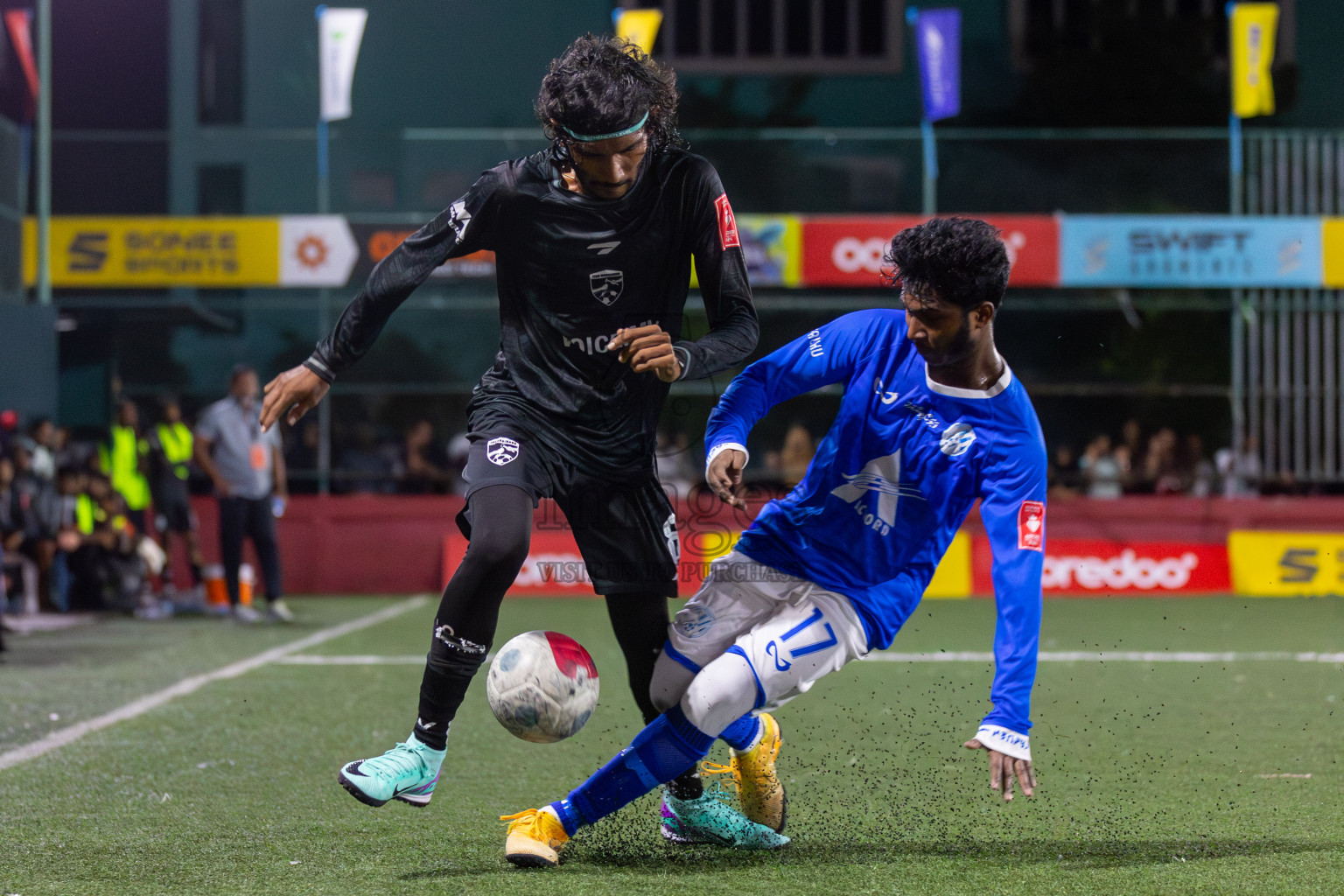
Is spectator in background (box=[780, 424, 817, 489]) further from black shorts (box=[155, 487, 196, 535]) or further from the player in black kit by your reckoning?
the player in black kit

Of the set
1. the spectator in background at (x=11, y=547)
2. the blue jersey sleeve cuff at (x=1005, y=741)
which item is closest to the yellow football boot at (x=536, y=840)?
the blue jersey sleeve cuff at (x=1005, y=741)

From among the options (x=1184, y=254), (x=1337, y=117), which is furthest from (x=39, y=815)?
(x=1337, y=117)

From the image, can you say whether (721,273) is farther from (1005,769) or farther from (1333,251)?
(1333,251)

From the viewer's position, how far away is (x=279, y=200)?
58.1 feet

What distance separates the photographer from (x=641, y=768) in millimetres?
3859

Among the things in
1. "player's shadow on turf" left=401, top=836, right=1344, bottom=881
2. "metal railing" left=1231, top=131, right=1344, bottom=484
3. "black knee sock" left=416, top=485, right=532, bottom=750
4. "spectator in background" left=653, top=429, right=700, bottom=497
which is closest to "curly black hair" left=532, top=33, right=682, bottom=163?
"black knee sock" left=416, top=485, right=532, bottom=750

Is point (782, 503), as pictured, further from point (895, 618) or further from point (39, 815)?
point (39, 815)

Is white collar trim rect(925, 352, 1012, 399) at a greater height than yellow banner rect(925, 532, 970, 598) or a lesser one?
greater

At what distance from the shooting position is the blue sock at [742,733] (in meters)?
4.14

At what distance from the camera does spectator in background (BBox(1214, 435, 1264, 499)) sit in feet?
50.6

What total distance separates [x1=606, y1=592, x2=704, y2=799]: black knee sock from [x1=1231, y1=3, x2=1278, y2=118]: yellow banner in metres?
15.2

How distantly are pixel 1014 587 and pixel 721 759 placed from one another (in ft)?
7.43

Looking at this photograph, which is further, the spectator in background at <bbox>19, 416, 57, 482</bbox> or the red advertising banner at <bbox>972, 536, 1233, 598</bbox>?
the red advertising banner at <bbox>972, 536, 1233, 598</bbox>

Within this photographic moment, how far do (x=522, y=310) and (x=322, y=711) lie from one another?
334 cm
